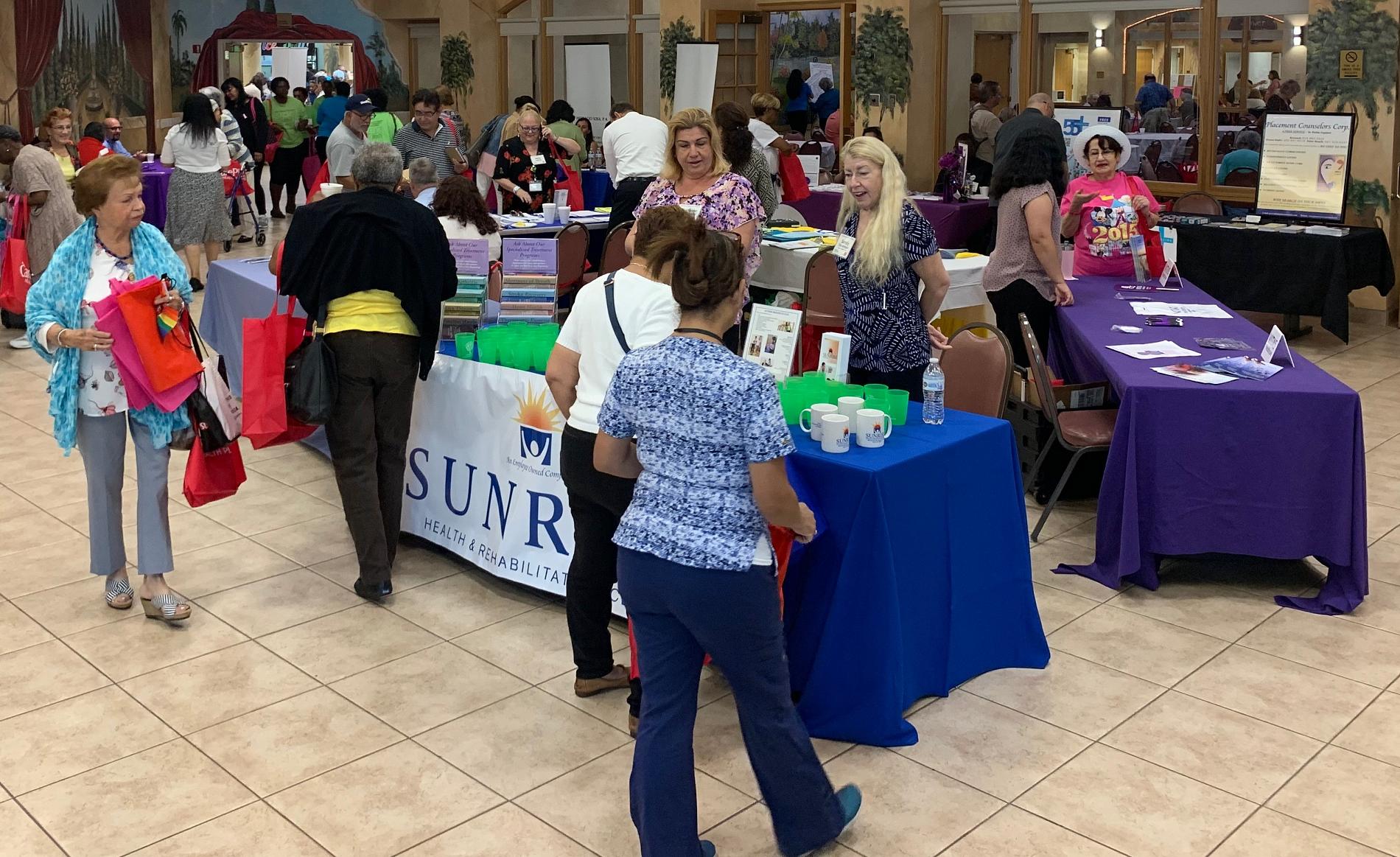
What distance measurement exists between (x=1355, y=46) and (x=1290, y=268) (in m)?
1.93

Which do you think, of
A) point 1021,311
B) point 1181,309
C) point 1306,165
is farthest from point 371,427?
point 1306,165

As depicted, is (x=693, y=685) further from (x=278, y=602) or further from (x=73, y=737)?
(x=278, y=602)

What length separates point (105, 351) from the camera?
162 inches

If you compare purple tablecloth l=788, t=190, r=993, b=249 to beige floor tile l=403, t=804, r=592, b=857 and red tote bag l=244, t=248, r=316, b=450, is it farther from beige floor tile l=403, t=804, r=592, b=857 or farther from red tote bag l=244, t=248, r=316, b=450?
beige floor tile l=403, t=804, r=592, b=857

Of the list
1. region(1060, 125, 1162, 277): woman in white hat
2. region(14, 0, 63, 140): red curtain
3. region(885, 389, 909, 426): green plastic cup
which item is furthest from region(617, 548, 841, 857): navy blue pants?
region(14, 0, 63, 140): red curtain

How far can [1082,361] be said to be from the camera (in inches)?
217

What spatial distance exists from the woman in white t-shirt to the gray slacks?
1.49m

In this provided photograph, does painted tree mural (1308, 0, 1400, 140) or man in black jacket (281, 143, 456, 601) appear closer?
man in black jacket (281, 143, 456, 601)

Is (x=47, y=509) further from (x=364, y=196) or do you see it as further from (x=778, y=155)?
(x=778, y=155)

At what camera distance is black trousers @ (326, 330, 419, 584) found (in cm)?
439

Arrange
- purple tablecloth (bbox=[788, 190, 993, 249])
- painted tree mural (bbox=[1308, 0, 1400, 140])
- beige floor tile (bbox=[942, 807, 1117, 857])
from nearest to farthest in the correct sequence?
1. beige floor tile (bbox=[942, 807, 1117, 857])
2. painted tree mural (bbox=[1308, 0, 1400, 140])
3. purple tablecloth (bbox=[788, 190, 993, 249])

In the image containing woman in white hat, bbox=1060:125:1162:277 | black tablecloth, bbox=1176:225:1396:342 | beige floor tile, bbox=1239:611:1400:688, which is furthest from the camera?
black tablecloth, bbox=1176:225:1396:342

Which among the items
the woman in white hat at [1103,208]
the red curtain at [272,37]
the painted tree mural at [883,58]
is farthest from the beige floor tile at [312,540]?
the red curtain at [272,37]

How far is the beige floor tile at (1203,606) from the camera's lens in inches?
171
